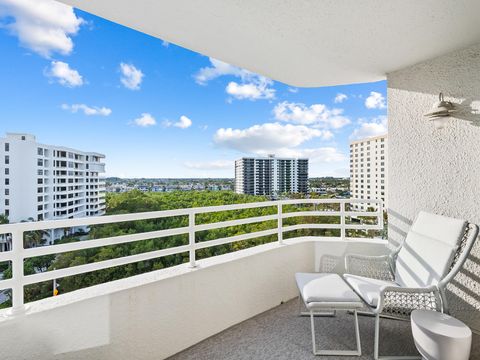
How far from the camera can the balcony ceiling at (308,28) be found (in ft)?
6.36

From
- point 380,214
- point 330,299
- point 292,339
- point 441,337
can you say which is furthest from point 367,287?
point 380,214

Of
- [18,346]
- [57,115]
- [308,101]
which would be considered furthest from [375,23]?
[57,115]

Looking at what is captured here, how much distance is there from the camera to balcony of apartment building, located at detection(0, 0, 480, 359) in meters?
1.83

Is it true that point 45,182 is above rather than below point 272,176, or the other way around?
below

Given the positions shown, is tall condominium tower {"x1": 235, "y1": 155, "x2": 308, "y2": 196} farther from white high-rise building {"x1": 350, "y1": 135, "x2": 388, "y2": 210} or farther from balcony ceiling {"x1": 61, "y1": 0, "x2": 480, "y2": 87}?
balcony ceiling {"x1": 61, "y1": 0, "x2": 480, "y2": 87}

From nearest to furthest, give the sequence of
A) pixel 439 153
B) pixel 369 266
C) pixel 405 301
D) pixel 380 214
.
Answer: pixel 405 301
pixel 439 153
pixel 369 266
pixel 380 214

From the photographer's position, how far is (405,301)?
6.86ft

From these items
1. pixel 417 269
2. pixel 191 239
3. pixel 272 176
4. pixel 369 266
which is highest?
pixel 272 176

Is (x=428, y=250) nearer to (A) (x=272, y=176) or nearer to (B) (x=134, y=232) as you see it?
(A) (x=272, y=176)

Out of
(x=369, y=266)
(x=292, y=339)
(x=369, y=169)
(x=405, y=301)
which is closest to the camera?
(x=405, y=301)

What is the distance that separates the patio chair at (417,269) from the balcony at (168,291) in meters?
0.49

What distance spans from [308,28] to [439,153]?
6.24 ft

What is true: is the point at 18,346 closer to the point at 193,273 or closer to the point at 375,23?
the point at 193,273

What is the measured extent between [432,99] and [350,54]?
3.38ft
